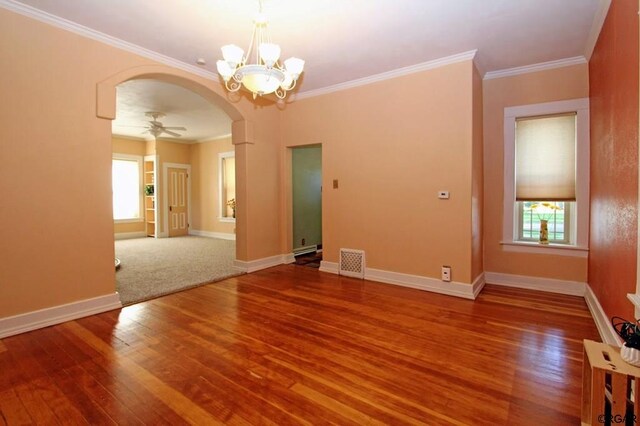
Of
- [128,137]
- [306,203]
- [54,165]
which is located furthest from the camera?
[128,137]

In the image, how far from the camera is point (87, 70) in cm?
319

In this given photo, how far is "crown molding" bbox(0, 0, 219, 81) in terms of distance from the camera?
277 cm

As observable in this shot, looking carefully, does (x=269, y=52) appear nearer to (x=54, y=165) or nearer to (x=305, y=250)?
(x=54, y=165)

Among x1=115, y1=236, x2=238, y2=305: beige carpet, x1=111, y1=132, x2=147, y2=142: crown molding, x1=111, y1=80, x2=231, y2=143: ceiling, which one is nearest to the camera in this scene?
x1=115, y1=236, x2=238, y2=305: beige carpet

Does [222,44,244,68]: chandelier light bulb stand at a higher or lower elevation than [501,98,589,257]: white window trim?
higher

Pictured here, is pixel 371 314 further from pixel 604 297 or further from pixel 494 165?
pixel 494 165

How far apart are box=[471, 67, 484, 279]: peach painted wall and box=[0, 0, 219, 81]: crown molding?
3.55 meters

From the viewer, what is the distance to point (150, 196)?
30.0 ft

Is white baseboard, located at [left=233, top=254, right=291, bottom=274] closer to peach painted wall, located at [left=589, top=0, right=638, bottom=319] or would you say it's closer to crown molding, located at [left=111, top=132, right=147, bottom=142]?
peach painted wall, located at [left=589, top=0, right=638, bottom=319]

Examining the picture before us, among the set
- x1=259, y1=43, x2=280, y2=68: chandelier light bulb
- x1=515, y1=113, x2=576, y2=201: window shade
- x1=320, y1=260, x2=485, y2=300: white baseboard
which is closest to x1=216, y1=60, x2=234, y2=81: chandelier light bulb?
x1=259, y1=43, x2=280, y2=68: chandelier light bulb

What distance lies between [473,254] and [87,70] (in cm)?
478

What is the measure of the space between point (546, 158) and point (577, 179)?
432mm

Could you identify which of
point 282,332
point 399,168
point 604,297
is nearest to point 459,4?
point 399,168

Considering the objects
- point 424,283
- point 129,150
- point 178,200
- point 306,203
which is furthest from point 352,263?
point 129,150
